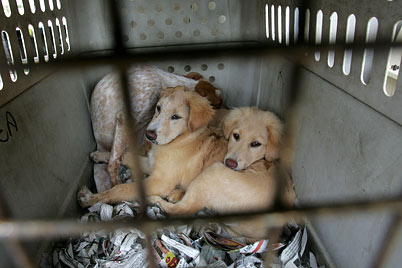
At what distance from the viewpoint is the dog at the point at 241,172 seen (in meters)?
1.32

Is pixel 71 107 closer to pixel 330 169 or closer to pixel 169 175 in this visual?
pixel 169 175

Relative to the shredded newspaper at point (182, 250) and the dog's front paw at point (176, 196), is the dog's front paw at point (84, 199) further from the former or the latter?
the dog's front paw at point (176, 196)

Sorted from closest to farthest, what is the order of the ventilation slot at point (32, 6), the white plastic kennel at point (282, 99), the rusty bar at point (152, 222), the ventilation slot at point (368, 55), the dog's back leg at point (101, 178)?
the rusty bar at point (152, 222) < the white plastic kennel at point (282, 99) < the ventilation slot at point (368, 55) < the ventilation slot at point (32, 6) < the dog's back leg at point (101, 178)

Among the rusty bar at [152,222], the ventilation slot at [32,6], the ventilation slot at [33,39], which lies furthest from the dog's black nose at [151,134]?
the rusty bar at [152,222]

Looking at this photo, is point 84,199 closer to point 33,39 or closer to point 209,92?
point 33,39

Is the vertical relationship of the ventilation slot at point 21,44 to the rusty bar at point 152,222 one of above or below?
above

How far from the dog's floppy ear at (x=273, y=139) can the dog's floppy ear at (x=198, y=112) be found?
0.96 ft

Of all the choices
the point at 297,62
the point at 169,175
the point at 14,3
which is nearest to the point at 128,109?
the point at 297,62

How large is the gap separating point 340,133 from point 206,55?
0.80 meters

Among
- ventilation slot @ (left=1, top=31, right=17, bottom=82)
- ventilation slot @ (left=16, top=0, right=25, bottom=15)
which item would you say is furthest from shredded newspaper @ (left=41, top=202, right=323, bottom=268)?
ventilation slot @ (left=16, top=0, right=25, bottom=15)

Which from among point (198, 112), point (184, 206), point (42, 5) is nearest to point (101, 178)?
point (184, 206)

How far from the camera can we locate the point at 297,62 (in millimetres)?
478

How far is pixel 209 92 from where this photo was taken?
179cm

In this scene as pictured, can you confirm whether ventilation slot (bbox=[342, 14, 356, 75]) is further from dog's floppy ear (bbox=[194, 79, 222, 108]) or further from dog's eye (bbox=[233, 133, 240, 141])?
dog's floppy ear (bbox=[194, 79, 222, 108])
